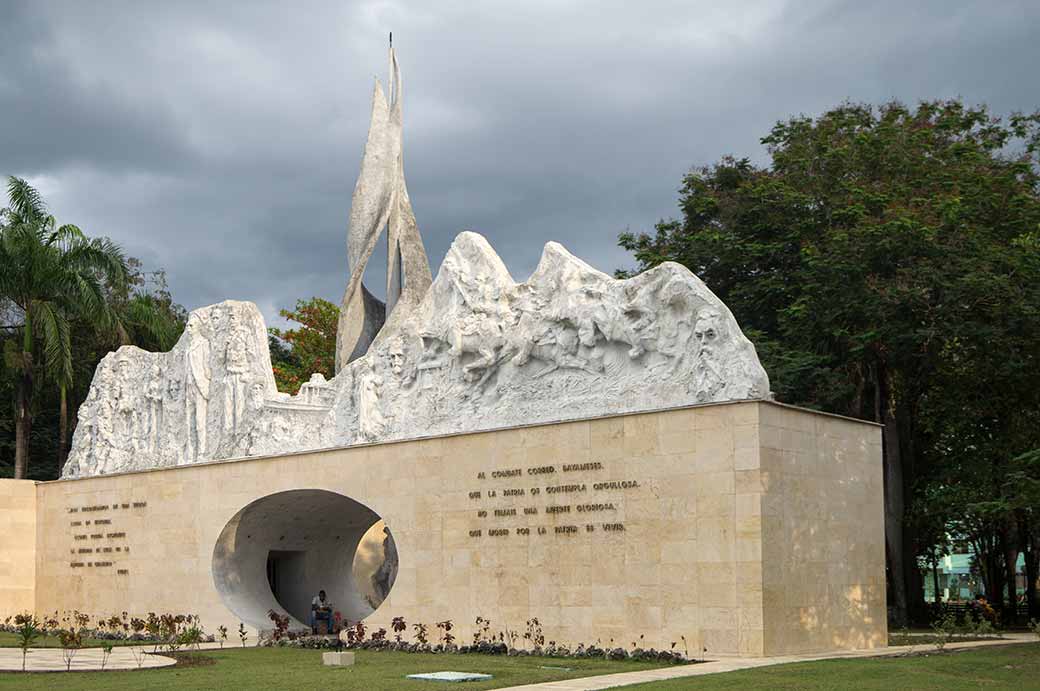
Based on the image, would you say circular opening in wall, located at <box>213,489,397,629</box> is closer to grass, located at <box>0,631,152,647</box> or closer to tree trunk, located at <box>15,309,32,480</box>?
grass, located at <box>0,631,152,647</box>

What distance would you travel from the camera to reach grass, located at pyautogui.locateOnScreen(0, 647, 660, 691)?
38.1 ft

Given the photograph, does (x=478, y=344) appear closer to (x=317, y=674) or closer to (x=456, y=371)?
(x=456, y=371)

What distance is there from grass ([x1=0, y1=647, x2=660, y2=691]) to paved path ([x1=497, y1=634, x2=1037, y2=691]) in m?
0.47

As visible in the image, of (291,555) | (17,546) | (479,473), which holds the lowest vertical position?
(291,555)

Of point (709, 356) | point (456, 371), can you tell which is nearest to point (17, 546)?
point (456, 371)

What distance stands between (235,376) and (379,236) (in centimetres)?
375

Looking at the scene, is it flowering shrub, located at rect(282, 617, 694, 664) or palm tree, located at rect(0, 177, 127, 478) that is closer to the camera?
flowering shrub, located at rect(282, 617, 694, 664)

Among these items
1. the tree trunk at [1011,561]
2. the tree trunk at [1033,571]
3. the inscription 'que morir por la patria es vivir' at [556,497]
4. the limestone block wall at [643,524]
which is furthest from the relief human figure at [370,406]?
the tree trunk at [1033,571]

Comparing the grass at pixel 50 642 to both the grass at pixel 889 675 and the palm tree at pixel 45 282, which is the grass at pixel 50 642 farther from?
the grass at pixel 889 675

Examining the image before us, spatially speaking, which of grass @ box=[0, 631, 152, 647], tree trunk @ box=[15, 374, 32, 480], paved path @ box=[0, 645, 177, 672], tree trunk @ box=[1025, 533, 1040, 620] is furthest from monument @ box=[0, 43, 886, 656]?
tree trunk @ box=[1025, 533, 1040, 620]

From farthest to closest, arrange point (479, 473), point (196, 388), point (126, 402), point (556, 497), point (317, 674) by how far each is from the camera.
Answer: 1. point (126, 402)
2. point (196, 388)
3. point (479, 473)
4. point (556, 497)
5. point (317, 674)

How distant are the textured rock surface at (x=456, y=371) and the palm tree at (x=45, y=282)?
9.70 ft

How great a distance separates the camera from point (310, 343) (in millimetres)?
37469

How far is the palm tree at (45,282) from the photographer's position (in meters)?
26.9
